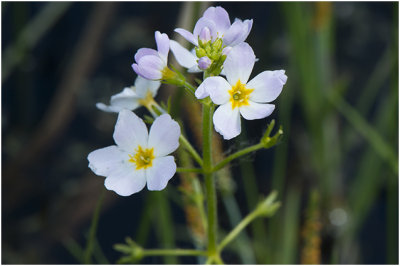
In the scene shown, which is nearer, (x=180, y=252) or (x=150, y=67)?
(x=150, y=67)

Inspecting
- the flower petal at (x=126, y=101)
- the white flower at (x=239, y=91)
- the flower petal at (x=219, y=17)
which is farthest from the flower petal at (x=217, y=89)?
the flower petal at (x=126, y=101)

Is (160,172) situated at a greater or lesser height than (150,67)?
lesser

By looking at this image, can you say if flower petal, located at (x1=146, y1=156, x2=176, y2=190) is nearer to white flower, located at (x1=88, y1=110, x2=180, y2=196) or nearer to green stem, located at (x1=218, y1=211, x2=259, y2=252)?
white flower, located at (x1=88, y1=110, x2=180, y2=196)

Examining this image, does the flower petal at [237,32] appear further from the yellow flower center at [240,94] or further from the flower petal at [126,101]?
the flower petal at [126,101]

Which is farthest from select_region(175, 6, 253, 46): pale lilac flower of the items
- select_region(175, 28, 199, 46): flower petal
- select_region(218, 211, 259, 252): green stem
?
select_region(218, 211, 259, 252): green stem

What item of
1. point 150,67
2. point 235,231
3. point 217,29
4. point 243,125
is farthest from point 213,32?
point 243,125

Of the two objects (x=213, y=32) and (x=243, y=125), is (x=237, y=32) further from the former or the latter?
(x=243, y=125)

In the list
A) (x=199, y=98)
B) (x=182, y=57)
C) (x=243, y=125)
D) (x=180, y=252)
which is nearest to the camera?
(x=199, y=98)

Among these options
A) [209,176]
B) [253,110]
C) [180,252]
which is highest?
[253,110]
